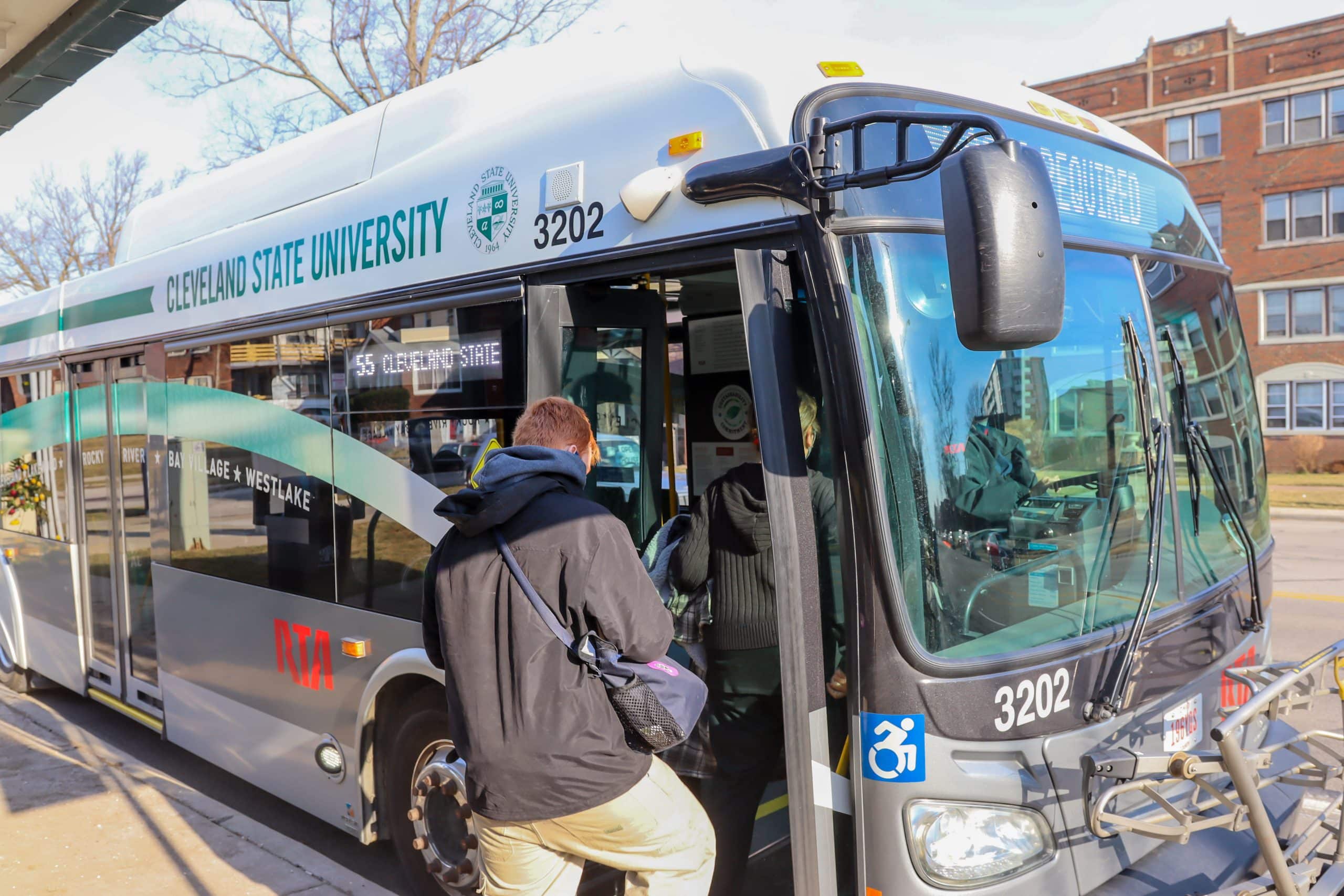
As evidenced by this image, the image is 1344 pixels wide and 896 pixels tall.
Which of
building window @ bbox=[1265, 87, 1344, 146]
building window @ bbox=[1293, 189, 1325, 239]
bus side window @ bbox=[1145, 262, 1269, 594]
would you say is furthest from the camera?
building window @ bbox=[1293, 189, 1325, 239]

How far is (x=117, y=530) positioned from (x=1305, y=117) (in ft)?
111

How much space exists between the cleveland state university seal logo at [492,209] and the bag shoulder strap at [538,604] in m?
1.49

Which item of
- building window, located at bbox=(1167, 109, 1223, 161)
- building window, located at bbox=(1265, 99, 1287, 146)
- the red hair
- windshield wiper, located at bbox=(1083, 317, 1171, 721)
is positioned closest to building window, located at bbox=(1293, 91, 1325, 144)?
building window, located at bbox=(1265, 99, 1287, 146)

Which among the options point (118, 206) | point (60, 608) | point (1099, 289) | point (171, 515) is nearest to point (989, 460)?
point (1099, 289)

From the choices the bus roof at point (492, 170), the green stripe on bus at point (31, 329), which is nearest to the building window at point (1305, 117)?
the bus roof at point (492, 170)

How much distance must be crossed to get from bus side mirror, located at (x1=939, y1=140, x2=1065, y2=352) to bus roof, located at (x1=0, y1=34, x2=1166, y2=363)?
0.60 meters

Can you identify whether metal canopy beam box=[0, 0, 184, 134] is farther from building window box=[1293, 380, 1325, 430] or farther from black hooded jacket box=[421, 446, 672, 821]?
building window box=[1293, 380, 1325, 430]

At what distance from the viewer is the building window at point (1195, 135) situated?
31.9m

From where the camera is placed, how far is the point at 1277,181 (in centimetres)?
3073

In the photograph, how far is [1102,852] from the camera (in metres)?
2.86

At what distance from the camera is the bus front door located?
6043 mm

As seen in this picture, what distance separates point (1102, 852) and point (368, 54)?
21241mm

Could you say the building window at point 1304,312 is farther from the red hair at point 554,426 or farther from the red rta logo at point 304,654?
the red hair at point 554,426

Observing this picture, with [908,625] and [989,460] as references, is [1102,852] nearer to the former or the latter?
[908,625]
